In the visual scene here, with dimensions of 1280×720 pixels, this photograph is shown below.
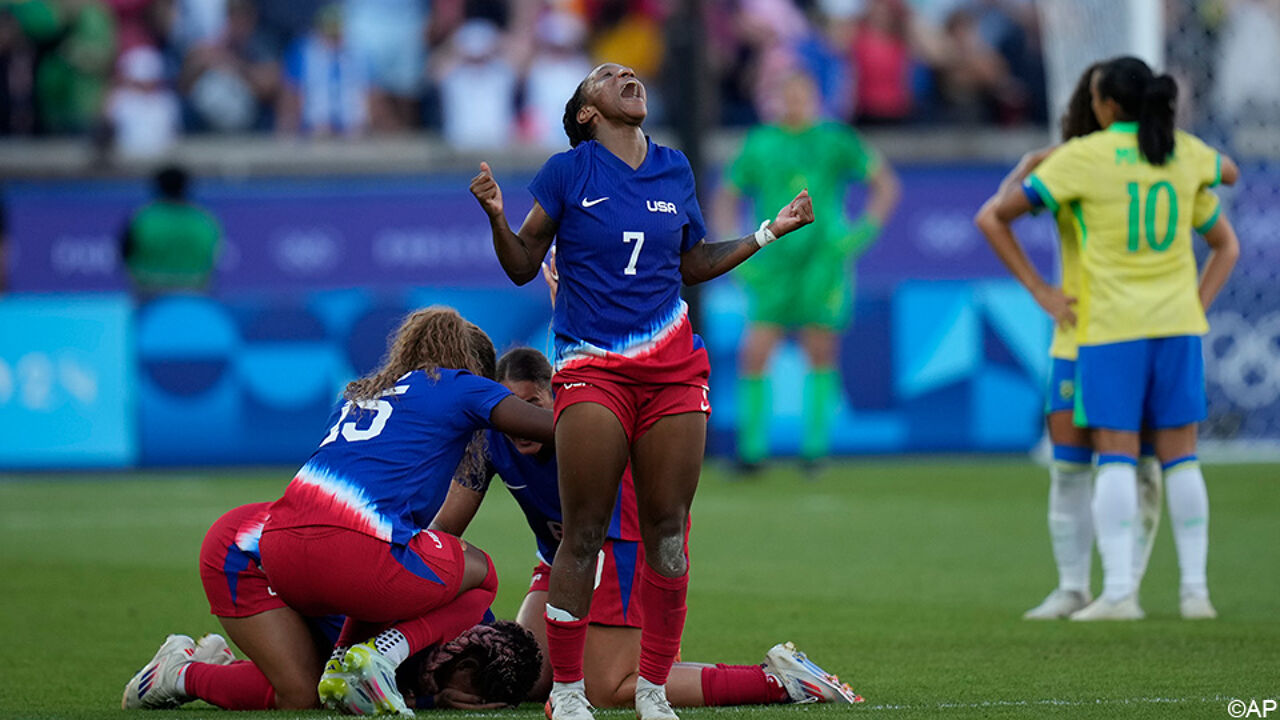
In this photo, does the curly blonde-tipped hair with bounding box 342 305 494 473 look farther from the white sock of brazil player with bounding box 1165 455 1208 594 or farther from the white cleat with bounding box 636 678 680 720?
the white sock of brazil player with bounding box 1165 455 1208 594

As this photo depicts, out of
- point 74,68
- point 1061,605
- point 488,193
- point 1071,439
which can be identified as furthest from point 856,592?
point 74,68

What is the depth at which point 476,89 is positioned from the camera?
65.5 ft

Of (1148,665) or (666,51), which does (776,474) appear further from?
(1148,665)

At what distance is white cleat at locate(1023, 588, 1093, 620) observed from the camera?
8055 millimetres

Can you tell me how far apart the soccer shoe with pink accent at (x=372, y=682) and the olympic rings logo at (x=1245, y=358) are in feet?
38.6

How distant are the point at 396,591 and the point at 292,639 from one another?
0.42 meters

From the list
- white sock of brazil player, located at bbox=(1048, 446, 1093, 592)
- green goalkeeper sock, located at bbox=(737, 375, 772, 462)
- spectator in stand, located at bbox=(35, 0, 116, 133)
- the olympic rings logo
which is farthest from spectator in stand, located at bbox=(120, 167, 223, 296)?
white sock of brazil player, located at bbox=(1048, 446, 1093, 592)

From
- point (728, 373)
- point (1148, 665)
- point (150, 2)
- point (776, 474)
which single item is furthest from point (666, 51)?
point (1148, 665)

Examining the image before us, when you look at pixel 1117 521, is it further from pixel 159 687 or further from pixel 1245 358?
pixel 1245 358

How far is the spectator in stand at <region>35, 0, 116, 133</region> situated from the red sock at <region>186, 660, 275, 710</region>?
46.8ft

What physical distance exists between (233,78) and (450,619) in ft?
48.3

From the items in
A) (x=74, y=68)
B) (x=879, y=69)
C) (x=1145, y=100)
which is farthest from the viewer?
(x=879, y=69)

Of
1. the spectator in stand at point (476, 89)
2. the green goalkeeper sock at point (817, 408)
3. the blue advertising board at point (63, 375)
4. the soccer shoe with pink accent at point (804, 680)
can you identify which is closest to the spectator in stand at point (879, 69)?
the spectator in stand at point (476, 89)

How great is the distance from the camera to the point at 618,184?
5609mm
